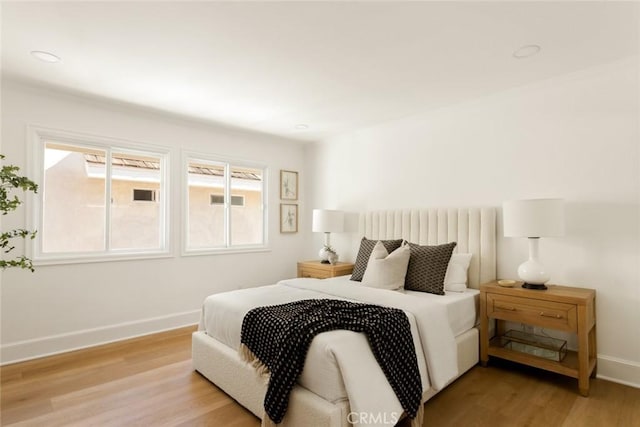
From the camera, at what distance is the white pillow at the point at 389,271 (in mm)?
3037

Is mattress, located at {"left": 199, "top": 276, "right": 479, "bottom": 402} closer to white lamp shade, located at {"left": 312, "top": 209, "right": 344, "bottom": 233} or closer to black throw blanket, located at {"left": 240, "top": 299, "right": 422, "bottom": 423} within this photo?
black throw blanket, located at {"left": 240, "top": 299, "right": 422, "bottom": 423}

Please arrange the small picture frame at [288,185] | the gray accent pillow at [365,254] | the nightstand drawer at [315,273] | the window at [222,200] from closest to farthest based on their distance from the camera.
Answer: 1. the gray accent pillow at [365,254]
2. the nightstand drawer at [315,273]
3. the window at [222,200]
4. the small picture frame at [288,185]

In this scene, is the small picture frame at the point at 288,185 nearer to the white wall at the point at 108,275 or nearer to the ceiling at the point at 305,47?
the white wall at the point at 108,275

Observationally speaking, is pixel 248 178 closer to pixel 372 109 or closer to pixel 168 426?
pixel 372 109

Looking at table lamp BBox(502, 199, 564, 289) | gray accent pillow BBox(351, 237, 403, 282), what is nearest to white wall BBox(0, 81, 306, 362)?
gray accent pillow BBox(351, 237, 403, 282)

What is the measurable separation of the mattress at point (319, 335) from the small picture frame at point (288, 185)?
7.57ft

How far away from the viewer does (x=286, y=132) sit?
468 centimetres

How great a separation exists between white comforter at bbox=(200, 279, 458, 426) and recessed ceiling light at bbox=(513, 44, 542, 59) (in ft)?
6.34

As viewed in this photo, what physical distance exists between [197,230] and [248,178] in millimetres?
1049

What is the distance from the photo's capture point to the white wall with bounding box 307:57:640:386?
2.58m

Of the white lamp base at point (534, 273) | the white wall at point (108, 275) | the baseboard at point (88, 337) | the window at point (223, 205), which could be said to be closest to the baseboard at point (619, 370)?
the white lamp base at point (534, 273)

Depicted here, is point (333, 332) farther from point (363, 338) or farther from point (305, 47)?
point (305, 47)

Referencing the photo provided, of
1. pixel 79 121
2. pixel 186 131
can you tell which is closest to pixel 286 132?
pixel 186 131

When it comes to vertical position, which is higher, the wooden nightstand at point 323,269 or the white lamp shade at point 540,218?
the white lamp shade at point 540,218
